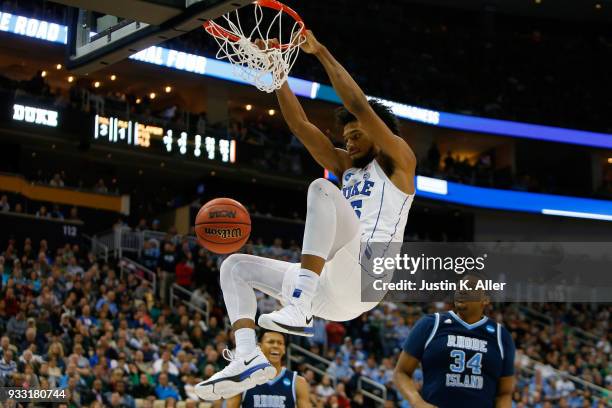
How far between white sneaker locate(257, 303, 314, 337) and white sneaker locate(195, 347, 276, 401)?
352mm

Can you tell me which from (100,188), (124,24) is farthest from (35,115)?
(124,24)

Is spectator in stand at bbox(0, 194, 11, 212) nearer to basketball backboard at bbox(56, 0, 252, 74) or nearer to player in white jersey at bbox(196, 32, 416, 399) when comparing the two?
basketball backboard at bbox(56, 0, 252, 74)

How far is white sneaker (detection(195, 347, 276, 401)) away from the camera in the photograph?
737cm

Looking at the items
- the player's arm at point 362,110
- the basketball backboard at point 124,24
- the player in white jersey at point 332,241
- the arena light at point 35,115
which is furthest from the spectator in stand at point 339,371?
the player's arm at point 362,110

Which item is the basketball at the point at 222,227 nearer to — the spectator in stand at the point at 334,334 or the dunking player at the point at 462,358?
the dunking player at the point at 462,358

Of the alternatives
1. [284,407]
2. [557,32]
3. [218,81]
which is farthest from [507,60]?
[284,407]

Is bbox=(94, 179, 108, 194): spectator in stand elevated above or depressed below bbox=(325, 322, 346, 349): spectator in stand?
above

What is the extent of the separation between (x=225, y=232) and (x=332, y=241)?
5.51 feet

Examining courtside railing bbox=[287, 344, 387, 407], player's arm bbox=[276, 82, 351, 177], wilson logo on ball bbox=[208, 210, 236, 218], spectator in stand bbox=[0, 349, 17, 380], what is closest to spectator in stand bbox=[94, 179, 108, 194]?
courtside railing bbox=[287, 344, 387, 407]

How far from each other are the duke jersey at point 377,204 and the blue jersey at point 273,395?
2.81 metres

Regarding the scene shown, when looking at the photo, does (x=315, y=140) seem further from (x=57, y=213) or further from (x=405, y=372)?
(x=57, y=213)

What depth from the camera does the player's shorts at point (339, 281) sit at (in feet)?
25.2

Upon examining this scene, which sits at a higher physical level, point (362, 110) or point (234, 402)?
point (362, 110)

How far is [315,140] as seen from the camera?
27.3 feet
